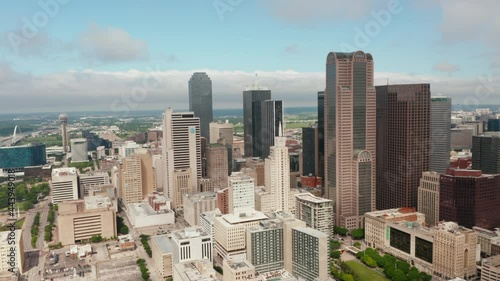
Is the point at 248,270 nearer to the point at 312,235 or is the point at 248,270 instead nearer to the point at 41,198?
the point at 312,235

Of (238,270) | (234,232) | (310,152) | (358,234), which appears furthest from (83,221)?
(310,152)

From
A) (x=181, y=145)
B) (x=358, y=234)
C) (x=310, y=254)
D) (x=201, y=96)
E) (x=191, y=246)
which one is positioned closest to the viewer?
(x=310, y=254)

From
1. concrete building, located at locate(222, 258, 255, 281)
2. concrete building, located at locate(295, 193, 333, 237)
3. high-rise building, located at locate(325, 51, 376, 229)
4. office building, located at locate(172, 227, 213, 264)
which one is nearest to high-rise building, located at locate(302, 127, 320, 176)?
high-rise building, located at locate(325, 51, 376, 229)

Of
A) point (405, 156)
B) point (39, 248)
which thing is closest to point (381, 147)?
point (405, 156)

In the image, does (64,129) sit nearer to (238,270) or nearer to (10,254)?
(10,254)

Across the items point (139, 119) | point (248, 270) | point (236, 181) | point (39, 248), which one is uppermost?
point (139, 119)

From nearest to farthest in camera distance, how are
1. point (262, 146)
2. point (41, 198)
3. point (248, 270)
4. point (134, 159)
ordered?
point (248, 270), point (134, 159), point (41, 198), point (262, 146)
